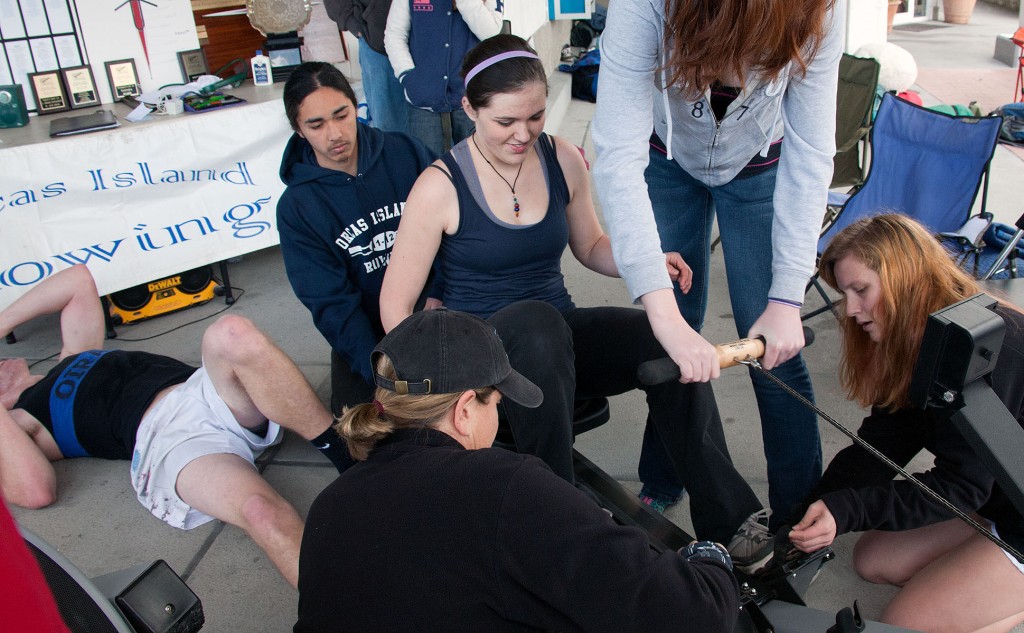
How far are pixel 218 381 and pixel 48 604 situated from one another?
1.89 metres

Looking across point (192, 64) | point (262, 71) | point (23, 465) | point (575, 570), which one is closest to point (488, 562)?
point (575, 570)

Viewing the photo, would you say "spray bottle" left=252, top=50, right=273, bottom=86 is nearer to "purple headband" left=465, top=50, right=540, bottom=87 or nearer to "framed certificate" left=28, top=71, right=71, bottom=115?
"framed certificate" left=28, top=71, right=71, bottom=115

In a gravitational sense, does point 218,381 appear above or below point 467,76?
below

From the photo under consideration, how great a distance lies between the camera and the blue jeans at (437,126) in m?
4.16

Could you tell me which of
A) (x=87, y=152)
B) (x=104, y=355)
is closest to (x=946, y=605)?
(x=104, y=355)

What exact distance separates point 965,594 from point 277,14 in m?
4.19

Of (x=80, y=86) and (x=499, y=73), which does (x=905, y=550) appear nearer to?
(x=499, y=73)

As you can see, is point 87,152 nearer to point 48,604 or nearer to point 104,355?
point 104,355

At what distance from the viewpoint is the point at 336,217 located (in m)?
2.47

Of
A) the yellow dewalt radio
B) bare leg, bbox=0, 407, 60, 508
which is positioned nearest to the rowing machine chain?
bare leg, bbox=0, 407, 60, 508

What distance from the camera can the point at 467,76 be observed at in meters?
2.06

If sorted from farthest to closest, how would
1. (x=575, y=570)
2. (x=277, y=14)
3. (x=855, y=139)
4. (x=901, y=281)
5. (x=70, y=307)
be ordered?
(x=277, y=14) < (x=855, y=139) < (x=70, y=307) < (x=901, y=281) < (x=575, y=570)

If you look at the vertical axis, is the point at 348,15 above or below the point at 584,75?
above

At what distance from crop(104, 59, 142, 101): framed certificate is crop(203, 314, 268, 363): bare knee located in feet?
7.92
